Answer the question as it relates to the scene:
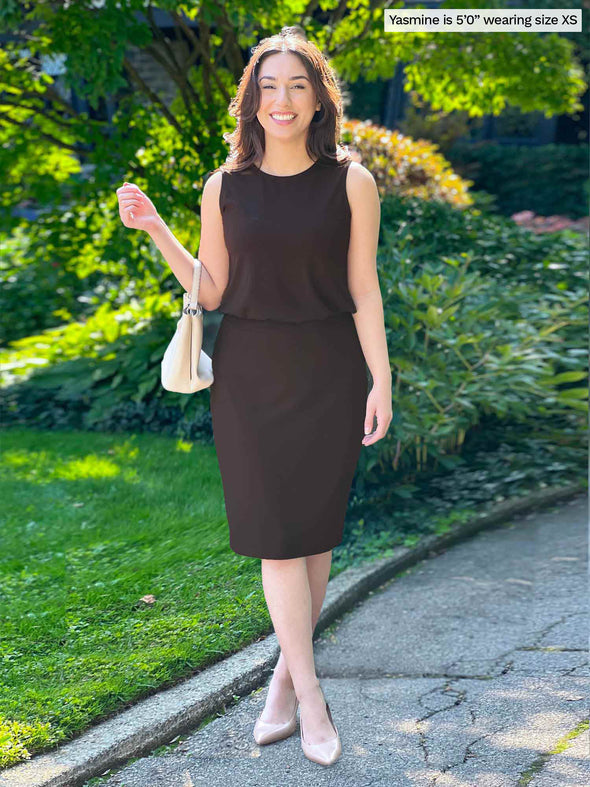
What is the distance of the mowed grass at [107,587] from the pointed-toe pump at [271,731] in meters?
0.42

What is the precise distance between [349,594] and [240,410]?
152 cm

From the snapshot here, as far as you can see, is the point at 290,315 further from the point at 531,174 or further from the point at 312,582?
the point at 531,174

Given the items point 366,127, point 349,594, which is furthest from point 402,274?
point 366,127

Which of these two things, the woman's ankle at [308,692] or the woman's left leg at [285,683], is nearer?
the woman's ankle at [308,692]

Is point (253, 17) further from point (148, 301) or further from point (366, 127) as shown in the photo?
point (366, 127)

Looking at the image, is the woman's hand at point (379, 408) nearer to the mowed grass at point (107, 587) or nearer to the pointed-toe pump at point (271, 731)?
the pointed-toe pump at point (271, 731)

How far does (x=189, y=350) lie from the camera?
2799 mm

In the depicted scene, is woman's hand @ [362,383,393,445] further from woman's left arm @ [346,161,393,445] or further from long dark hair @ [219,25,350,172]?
long dark hair @ [219,25,350,172]

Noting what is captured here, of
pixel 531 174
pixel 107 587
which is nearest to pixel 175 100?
pixel 107 587

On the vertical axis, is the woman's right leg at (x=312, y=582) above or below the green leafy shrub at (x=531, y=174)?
below

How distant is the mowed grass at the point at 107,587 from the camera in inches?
123

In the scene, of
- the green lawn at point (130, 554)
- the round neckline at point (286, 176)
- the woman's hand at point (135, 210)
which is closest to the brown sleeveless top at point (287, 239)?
the round neckline at point (286, 176)

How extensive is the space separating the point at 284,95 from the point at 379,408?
0.99m

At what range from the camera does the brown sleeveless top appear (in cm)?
273
